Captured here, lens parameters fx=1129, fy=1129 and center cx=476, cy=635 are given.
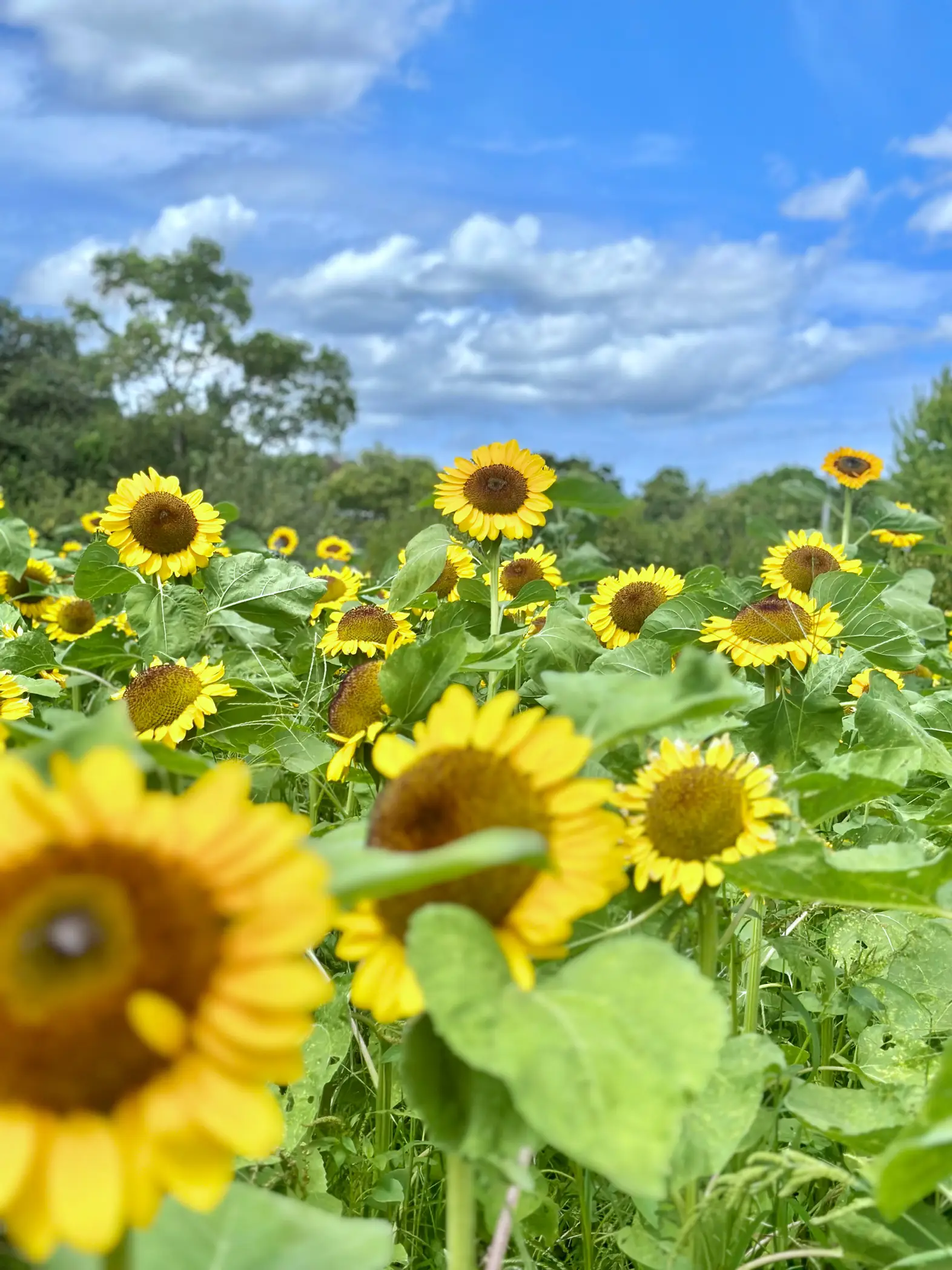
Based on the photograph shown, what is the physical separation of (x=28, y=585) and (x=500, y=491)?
8.88 feet

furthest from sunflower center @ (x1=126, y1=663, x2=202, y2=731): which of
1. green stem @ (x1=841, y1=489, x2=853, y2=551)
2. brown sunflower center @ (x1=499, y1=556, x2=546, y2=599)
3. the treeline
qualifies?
the treeline

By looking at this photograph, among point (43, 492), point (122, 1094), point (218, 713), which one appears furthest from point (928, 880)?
point (43, 492)

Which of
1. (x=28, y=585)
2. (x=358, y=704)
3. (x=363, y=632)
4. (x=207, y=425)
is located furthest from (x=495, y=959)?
(x=207, y=425)

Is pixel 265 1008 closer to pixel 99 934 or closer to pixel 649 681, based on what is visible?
pixel 99 934

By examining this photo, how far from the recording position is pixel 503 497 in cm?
241

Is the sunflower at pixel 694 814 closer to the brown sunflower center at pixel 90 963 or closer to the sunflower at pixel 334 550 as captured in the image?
the brown sunflower center at pixel 90 963

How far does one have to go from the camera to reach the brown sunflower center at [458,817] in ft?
2.51

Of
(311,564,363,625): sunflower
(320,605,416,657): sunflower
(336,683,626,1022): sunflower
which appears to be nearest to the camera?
(336,683,626,1022): sunflower

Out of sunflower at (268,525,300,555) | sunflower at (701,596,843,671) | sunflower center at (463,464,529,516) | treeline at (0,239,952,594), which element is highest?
treeline at (0,239,952,594)

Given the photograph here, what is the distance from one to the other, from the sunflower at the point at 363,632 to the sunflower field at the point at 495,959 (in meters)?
0.27

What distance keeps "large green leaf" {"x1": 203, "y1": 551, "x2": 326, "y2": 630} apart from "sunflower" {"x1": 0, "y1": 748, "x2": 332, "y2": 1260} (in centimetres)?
195

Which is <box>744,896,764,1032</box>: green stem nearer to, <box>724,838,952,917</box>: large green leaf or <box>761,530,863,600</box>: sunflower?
<box>724,838,952,917</box>: large green leaf

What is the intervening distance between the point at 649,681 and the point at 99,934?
452 mm

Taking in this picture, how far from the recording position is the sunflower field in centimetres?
56
